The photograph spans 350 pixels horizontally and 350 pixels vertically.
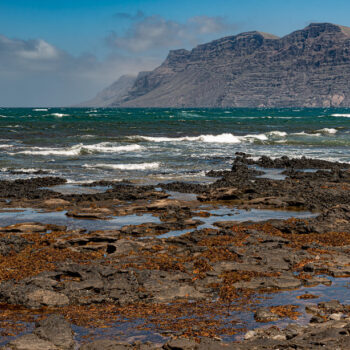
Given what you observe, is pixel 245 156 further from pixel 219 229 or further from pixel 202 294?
pixel 202 294

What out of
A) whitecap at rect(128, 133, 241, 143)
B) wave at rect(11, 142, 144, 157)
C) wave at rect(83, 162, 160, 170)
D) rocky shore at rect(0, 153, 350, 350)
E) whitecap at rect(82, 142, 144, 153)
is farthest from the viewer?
whitecap at rect(128, 133, 241, 143)

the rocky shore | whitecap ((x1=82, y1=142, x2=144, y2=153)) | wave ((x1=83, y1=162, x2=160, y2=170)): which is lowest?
the rocky shore

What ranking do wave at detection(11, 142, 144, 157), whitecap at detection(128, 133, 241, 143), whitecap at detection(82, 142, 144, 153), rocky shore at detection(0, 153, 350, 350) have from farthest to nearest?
whitecap at detection(128, 133, 241, 143) < whitecap at detection(82, 142, 144, 153) < wave at detection(11, 142, 144, 157) < rocky shore at detection(0, 153, 350, 350)

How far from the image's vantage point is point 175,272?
1125 centimetres

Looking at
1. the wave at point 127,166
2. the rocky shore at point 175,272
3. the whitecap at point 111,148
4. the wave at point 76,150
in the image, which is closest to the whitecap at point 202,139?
the whitecap at point 111,148

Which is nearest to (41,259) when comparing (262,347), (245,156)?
(262,347)

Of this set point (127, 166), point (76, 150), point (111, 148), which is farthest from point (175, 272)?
point (111, 148)

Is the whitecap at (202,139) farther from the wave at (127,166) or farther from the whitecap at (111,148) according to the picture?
the wave at (127,166)

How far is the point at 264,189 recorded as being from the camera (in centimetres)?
2266

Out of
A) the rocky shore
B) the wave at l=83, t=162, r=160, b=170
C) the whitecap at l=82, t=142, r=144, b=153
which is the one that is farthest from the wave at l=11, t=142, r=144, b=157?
the rocky shore

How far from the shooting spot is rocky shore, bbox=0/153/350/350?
26.6ft

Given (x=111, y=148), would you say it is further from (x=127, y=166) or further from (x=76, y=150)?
(x=127, y=166)

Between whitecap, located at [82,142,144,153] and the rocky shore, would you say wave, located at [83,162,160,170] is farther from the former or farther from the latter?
the rocky shore

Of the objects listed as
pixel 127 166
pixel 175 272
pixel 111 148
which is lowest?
pixel 175 272
